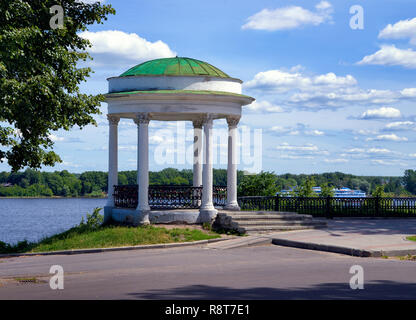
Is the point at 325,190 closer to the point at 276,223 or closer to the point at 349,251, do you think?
the point at 276,223

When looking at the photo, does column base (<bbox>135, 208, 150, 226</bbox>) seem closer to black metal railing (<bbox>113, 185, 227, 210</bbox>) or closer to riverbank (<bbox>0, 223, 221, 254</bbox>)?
riverbank (<bbox>0, 223, 221, 254</bbox>)

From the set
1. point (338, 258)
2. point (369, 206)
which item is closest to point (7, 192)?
point (369, 206)

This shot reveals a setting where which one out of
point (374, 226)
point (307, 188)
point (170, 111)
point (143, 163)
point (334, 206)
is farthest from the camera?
point (307, 188)

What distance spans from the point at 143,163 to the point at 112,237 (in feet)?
12.2

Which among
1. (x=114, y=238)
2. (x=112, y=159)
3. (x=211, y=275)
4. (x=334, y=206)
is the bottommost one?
(x=211, y=275)

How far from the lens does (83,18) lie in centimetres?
1947

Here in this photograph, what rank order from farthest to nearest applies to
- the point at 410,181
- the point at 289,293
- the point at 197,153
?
the point at 410,181, the point at 197,153, the point at 289,293

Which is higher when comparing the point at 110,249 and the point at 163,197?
the point at 163,197

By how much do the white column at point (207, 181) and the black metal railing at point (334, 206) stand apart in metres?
4.77

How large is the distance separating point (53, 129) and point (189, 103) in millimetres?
5505

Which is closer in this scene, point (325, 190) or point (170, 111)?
point (170, 111)

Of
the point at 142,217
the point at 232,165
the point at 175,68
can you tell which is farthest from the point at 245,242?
the point at 175,68

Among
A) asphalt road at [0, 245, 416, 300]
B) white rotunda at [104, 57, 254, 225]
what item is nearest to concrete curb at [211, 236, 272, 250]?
asphalt road at [0, 245, 416, 300]

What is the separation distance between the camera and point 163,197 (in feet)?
78.3
